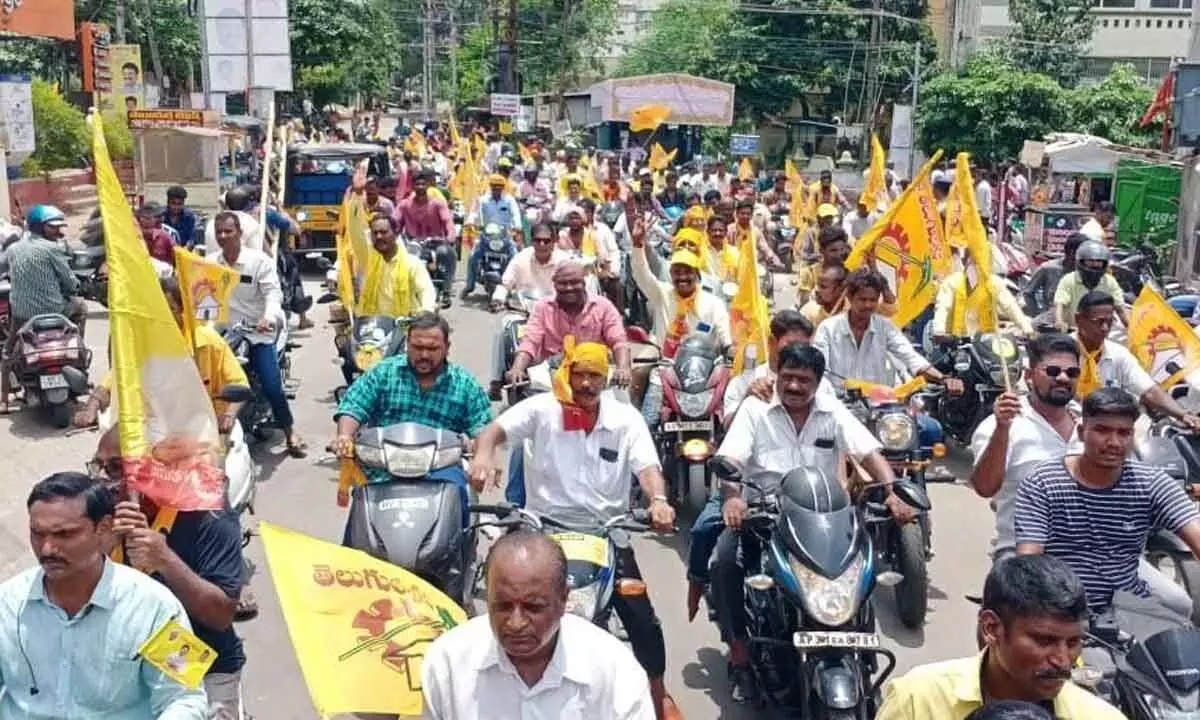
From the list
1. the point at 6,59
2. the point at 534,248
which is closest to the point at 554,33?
the point at 6,59

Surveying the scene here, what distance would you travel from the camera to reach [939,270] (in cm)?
945

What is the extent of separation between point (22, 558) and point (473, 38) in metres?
69.5

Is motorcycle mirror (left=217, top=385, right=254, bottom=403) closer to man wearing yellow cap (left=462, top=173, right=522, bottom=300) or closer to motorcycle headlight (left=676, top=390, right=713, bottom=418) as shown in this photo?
motorcycle headlight (left=676, top=390, right=713, bottom=418)

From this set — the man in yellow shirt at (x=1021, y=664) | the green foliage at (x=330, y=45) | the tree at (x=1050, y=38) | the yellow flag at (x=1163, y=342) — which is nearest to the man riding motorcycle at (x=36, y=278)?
the yellow flag at (x=1163, y=342)

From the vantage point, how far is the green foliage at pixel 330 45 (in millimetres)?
42469

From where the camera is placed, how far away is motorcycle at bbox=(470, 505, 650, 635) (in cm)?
420

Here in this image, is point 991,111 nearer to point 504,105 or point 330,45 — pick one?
point 504,105

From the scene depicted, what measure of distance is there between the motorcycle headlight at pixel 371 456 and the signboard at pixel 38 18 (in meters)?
15.7

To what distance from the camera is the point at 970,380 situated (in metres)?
8.97

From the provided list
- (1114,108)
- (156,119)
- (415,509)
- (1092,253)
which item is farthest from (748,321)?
(1114,108)

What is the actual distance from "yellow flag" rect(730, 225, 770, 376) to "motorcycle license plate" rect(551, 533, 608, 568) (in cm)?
349

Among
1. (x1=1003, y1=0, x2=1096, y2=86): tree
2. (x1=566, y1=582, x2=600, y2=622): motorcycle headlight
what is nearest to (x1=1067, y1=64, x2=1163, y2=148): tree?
(x1=1003, y1=0, x2=1096, y2=86): tree

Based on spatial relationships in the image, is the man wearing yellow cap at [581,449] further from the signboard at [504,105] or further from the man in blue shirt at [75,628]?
the signboard at [504,105]

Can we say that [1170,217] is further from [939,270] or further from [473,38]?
[473,38]
